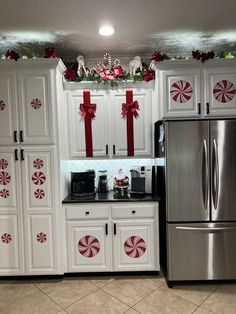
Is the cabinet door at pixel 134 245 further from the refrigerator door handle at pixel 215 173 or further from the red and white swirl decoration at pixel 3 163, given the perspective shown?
the red and white swirl decoration at pixel 3 163

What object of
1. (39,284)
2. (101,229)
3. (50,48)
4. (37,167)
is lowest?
(39,284)

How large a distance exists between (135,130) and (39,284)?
206cm

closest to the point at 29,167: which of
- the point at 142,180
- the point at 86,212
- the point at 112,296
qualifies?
the point at 86,212

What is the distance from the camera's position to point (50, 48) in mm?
2604

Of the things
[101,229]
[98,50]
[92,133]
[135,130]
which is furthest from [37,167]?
[98,50]

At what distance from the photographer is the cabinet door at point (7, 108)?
2.59 meters

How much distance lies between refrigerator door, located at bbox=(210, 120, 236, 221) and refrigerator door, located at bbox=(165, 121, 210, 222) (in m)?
0.07

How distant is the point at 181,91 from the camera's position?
2.64m

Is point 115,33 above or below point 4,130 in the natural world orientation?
above

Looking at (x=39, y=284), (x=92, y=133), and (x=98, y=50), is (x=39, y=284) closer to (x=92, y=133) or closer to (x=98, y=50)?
(x=92, y=133)

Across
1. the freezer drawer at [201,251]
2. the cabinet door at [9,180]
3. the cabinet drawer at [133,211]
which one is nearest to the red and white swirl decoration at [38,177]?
the cabinet door at [9,180]

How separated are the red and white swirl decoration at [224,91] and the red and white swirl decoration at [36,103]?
1.91 meters

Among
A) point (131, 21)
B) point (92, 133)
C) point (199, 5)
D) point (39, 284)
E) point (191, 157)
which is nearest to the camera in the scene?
point (199, 5)

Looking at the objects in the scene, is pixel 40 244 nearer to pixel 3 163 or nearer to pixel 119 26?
pixel 3 163
